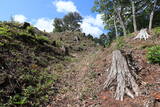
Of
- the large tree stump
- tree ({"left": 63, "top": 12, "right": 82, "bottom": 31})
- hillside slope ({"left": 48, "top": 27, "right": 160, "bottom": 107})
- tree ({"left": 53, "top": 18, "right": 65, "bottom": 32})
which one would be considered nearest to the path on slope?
Result: hillside slope ({"left": 48, "top": 27, "right": 160, "bottom": 107})

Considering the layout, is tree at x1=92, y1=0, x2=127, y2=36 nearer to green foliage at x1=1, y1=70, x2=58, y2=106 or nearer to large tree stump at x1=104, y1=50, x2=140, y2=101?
large tree stump at x1=104, y1=50, x2=140, y2=101

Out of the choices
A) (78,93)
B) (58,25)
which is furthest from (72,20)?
(78,93)

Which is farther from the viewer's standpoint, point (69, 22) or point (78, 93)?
point (69, 22)

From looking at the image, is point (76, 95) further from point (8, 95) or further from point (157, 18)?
point (157, 18)

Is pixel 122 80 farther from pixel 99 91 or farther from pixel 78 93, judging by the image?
pixel 78 93

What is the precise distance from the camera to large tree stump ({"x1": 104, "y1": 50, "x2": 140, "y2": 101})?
4.35 m

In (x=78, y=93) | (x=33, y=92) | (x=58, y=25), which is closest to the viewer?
(x=33, y=92)

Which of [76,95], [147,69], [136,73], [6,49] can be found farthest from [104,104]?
[6,49]

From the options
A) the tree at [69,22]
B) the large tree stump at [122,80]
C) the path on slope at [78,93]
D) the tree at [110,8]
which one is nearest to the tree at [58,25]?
the tree at [69,22]

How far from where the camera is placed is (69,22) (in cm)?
4456

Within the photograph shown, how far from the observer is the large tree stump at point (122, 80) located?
4.35 meters

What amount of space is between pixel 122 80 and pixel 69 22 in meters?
41.6

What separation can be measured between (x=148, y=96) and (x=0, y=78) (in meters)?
4.92

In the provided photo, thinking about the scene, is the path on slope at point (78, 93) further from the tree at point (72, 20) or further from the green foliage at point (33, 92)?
the tree at point (72, 20)
